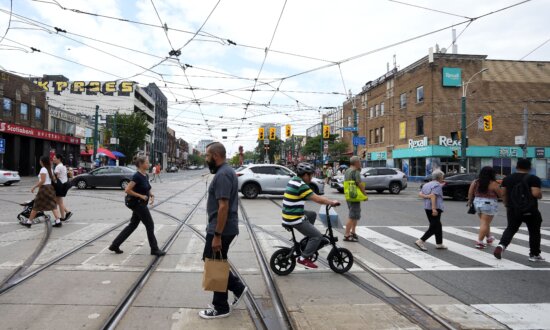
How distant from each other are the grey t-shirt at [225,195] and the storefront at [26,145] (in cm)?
3756

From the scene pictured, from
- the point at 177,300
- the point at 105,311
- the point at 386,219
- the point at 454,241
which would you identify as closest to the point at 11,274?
the point at 105,311

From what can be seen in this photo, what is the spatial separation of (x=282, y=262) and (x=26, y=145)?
42.6m

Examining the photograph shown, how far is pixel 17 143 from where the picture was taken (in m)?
38.2

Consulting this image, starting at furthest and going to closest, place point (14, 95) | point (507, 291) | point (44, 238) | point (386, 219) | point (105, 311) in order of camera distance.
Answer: point (14, 95)
point (386, 219)
point (44, 238)
point (507, 291)
point (105, 311)

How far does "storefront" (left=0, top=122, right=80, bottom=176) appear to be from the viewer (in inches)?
1479

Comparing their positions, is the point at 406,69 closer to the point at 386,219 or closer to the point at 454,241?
the point at 386,219

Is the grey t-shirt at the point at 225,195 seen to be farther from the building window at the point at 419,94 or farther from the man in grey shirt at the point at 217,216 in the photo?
the building window at the point at 419,94

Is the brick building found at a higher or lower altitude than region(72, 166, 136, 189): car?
higher

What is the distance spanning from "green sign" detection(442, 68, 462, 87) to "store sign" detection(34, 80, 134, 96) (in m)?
45.3

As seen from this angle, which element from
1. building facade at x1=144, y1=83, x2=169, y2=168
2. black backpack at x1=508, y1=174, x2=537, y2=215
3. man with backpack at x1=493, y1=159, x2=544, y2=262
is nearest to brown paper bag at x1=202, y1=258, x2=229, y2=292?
man with backpack at x1=493, y1=159, x2=544, y2=262

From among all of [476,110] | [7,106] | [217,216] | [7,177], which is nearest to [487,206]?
[217,216]

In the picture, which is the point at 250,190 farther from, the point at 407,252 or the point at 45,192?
the point at 407,252

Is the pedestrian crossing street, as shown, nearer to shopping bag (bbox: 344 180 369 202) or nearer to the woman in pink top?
the woman in pink top

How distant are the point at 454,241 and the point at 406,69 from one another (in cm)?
3535
